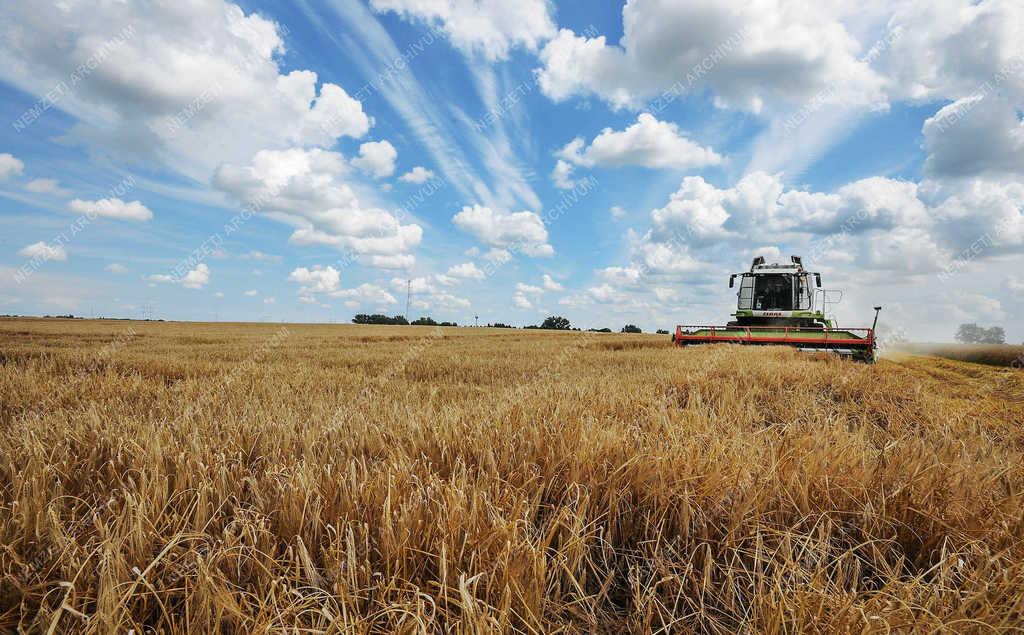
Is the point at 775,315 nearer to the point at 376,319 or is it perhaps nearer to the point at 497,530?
the point at 497,530

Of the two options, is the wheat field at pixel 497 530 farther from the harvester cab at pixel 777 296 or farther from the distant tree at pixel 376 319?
the distant tree at pixel 376 319

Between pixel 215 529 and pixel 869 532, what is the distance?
2254mm

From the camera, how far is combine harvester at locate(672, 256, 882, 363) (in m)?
14.6

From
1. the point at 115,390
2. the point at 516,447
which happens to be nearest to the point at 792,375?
the point at 516,447

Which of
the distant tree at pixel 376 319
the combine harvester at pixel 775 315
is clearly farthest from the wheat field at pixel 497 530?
the distant tree at pixel 376 319

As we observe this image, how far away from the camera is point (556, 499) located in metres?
1.81

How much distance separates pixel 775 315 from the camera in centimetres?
1722

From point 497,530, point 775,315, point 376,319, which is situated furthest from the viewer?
point 376,319

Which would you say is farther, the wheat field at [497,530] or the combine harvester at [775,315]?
the combine harvester at [775,315]

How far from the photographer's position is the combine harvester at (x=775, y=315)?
14555 mm

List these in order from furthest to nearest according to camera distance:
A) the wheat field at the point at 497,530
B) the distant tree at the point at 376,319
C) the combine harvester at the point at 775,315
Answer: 1. the distant tree at the point at 376,319
2. the combine harvester at the point at 775,315
3. the wheat field at the point at 497,530

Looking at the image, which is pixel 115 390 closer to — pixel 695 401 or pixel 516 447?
pixel 516 447

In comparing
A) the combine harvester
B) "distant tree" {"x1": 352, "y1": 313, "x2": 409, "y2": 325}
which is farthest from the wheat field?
"distant tree" {"x1": 352, "y1": 313, "x2": 409, "y2": 325}

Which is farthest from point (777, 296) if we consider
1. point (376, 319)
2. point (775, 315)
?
point (376, 319)
